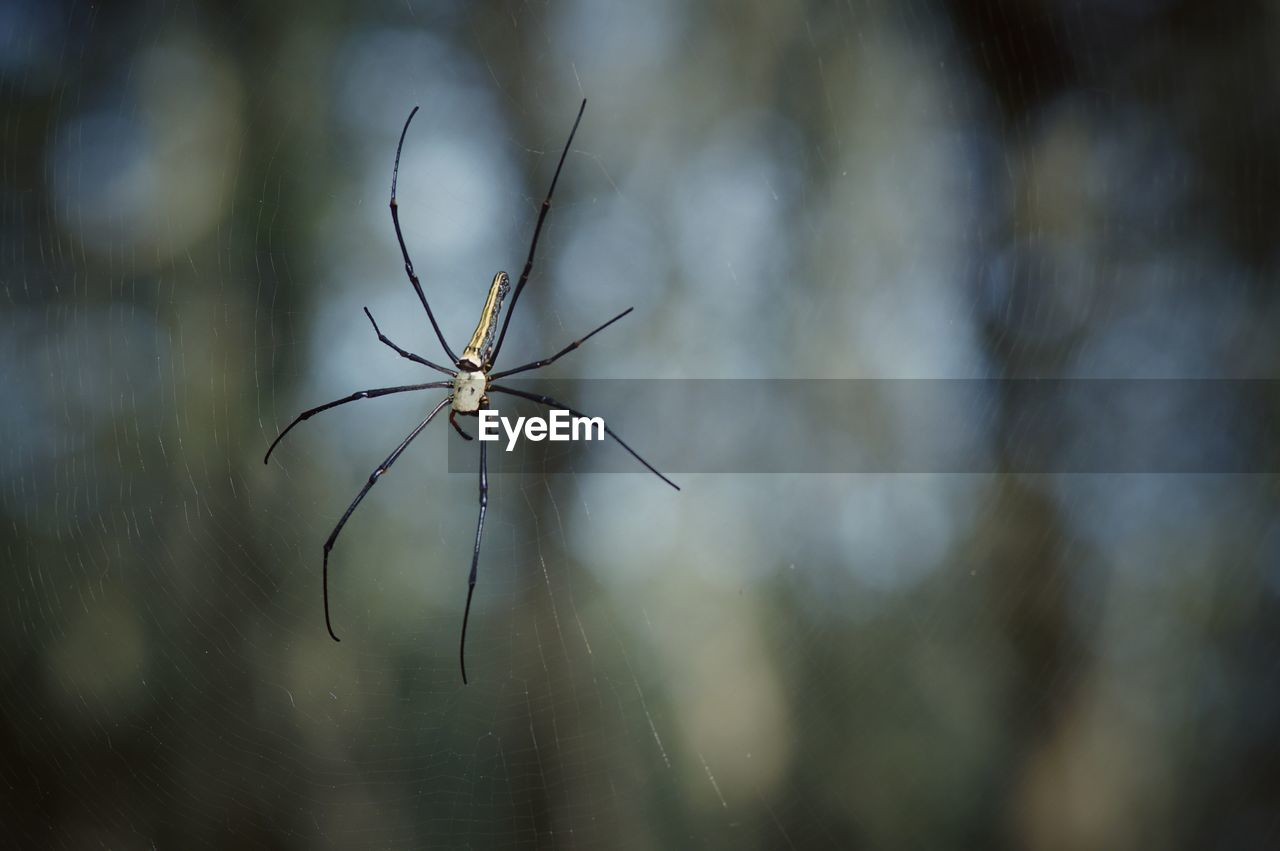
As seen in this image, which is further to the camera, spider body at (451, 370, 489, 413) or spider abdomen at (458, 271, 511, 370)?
spider body at (451, 370, 489, 413)

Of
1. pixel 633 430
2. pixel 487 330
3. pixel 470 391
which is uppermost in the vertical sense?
pixel 487 330

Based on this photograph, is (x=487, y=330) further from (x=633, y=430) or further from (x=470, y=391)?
(x=633, y=430)

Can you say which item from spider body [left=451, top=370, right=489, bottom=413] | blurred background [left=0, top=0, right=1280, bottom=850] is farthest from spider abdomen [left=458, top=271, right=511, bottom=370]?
blurred background [left=0, top=0, right=1280, bottom=850]

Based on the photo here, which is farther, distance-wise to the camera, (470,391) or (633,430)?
(633,430)

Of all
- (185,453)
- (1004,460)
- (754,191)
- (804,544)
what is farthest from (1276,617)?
(185,453)

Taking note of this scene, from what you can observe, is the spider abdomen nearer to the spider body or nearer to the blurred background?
the spider body

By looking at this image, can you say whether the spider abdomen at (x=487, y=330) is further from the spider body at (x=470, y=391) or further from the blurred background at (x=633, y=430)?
the blurred background at (x=633, y=430)

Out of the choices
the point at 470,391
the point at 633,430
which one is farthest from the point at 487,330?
the point at 633,430

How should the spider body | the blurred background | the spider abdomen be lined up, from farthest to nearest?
the blurred background, the spider body, the spider abdomen
